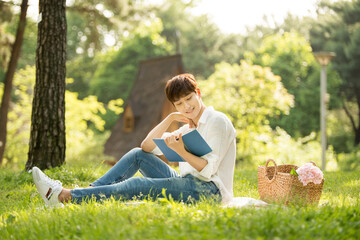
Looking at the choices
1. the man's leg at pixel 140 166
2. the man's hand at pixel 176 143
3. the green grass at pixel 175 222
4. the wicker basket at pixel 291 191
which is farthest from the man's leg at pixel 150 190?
the wicker basket at pixel 291 191

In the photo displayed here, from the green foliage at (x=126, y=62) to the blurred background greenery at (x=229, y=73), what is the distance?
0.27 feet

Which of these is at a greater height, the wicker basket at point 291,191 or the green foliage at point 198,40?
the green foliage at point 198,40

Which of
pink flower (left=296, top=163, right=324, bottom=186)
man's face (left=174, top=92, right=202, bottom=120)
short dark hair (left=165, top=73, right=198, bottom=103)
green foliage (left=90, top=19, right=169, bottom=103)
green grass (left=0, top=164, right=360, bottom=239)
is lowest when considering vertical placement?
green grass (left=0, top=164, right=360, bottom=239)

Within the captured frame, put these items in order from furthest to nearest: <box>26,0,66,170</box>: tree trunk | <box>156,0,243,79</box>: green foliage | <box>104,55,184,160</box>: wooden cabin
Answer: <box>156,0,243,79</box>: green foliage, <box>104,55,184,160</box>: wooden cabin, <box>26,0,66,170</box>: tree trunk

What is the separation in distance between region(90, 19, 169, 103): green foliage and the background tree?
12168mm

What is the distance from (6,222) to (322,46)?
2901 centimetres

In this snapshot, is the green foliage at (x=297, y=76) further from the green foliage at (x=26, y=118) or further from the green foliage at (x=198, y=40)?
the green foliage at (x=26, y=118)

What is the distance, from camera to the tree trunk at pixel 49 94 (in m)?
6.40

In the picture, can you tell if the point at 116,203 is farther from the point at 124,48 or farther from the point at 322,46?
the point at 124,48

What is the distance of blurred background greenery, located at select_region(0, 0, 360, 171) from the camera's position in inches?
474

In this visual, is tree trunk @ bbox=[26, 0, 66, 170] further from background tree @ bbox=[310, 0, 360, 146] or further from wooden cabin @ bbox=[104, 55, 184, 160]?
background tree @ bbox=[310, 0, 360, 146]

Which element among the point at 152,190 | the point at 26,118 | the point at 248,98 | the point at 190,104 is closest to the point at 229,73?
the point at 248,98

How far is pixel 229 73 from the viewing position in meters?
22.7

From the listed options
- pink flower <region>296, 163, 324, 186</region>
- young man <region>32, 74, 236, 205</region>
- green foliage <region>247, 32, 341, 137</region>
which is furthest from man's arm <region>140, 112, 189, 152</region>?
green foliage <region>247, 32, 341, 137</region>
